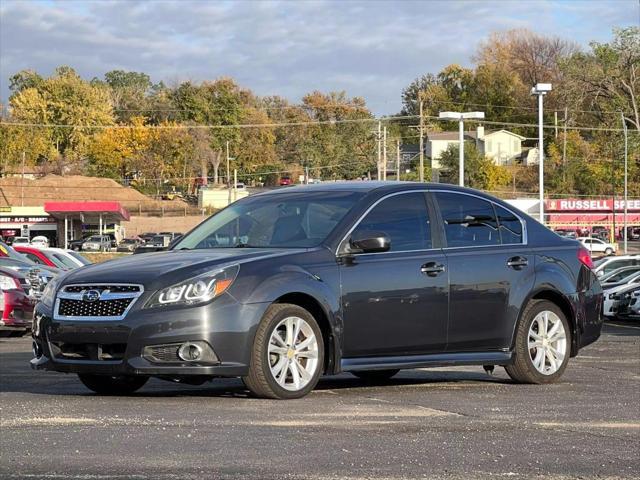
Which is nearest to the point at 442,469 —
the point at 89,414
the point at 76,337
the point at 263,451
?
the point at 263,451

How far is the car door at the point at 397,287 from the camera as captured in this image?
8.84 metres

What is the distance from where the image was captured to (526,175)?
11300 centimetres

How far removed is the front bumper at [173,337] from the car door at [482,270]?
6.29 ft

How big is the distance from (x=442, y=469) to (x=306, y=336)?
9.41 ft

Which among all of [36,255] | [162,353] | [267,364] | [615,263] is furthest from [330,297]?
[615,263]

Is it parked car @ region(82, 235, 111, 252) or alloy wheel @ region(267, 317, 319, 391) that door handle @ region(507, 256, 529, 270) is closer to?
alloy wheel @ region(267, 317, 319, 391)

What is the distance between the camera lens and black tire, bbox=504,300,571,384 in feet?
32.3

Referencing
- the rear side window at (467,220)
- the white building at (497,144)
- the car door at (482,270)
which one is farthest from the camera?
the white building at (497,144)

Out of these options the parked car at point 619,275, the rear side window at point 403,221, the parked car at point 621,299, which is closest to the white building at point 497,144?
the parked car at point 619,275

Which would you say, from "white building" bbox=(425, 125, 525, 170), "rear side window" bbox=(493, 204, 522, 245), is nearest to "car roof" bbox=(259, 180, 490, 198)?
"rear side window" bbox=(493, 204, 522, 245)

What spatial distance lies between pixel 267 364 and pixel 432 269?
1.76 metres

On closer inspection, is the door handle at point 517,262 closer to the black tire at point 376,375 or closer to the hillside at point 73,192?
the black tire at point 376,375

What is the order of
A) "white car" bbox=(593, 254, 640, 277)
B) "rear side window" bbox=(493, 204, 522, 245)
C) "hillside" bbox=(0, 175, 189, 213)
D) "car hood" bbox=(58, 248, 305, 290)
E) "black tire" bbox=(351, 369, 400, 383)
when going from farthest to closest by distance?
1. "hillside" bbox=(0, 175, 189, 213)
2. "white car" bbox=(593, 254, 640, 277)
3. "black tire" bbox=(351, 369, 400, 383)
4. "rear side window" bbox=(493, 204, 522, 245)
5. "car hood" bbox=(58, 248, 305, 290)

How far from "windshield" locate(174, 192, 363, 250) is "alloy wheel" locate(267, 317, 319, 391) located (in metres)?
0.74
